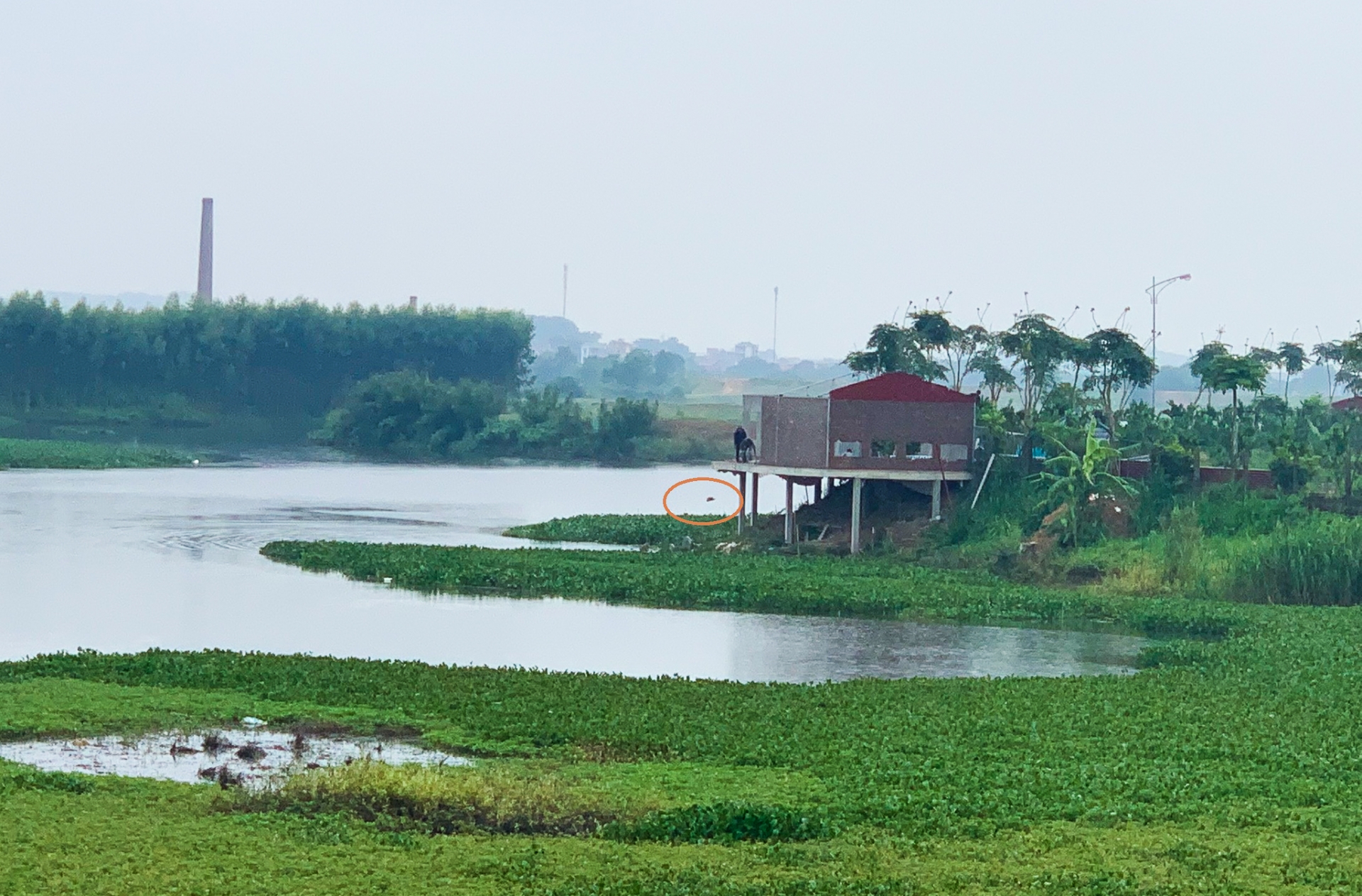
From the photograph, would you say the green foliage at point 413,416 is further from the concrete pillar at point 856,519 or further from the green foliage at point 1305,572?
the green foliage at point 1305,572

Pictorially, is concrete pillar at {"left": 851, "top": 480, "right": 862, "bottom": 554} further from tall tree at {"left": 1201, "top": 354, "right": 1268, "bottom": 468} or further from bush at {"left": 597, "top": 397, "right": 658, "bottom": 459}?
bush at {"left": 597, "top": 397, "right": 658, "bottom": 459}

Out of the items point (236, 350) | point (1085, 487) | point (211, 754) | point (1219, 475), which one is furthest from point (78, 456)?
point (211, 754)

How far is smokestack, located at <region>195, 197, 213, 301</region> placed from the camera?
120 m

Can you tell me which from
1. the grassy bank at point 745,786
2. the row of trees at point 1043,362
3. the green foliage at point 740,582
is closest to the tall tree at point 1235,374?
the row of trees at point 1043,362

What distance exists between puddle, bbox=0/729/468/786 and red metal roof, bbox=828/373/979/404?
21.4 m

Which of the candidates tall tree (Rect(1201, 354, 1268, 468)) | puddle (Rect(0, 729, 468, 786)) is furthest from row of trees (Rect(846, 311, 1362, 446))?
puddle (Rect(0, 729, 468, 786))

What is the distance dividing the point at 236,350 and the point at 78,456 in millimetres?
27659

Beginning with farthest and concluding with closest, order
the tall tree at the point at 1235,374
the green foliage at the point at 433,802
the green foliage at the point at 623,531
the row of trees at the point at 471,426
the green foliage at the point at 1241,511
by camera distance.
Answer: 1. the row of trees at the point at 471,426
2. the green foliage at the point at 623,531
3. the tall tree at the point at 1235,374
4. the green foliage at the point at 1241,511
5. the green foliage at the point at 433,802

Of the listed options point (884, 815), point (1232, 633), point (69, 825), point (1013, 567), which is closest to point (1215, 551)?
point (1013, 567)

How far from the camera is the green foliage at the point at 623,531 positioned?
138 feet

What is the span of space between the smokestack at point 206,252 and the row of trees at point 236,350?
18.3m

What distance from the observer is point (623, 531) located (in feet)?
142

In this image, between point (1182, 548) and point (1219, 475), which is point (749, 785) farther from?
point (1219, 475)

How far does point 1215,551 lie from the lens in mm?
32531
